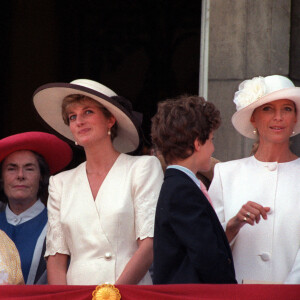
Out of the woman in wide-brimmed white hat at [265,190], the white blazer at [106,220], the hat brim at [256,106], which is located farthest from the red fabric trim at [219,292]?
the hat brim at [256,106]

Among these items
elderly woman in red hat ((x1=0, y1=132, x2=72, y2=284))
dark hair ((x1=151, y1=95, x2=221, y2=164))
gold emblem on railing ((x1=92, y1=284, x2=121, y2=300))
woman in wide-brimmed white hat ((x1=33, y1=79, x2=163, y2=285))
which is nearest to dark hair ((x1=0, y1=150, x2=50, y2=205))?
elderly woman in red hat ((x1=0, y1=132, x2=72, y2=284))

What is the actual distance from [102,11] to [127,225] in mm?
4184

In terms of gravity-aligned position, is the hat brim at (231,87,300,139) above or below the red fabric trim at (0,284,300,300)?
above

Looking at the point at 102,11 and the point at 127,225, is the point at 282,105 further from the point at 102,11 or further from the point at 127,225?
the point at 102,11

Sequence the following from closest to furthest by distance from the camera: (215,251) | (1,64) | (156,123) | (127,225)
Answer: (215,251) → (156,123) → (127,225) → (1,64)

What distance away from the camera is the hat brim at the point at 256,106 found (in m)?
4.68

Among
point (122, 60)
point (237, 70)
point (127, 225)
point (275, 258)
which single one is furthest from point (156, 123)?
point (122, 60)

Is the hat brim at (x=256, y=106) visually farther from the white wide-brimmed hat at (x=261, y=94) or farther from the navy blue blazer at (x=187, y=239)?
the navy blue blazer at (x=187, y=239)

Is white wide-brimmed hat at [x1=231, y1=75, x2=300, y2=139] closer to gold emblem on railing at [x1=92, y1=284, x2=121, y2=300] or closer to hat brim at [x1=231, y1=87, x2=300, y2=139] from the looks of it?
hat brim at [x1=231, y1=87, x2=300, y2=139]

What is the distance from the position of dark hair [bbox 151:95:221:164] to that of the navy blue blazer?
0.52ft

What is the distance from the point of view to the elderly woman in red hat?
5289 millimetres

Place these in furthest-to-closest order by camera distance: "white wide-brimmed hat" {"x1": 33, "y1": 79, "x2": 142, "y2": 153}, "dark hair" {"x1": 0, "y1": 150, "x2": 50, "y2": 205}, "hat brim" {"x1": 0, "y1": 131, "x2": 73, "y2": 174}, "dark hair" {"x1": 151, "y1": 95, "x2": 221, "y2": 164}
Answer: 1. "dark hair" {"x1": 0, "y1": 150, "x2": 50, "y2": 205}
2. "hat brim" {"x1": 0, "y1": 131, "x2": 73, "y2": 174}
3. "white wide-brimmed hat" {"x1": 33, "y1": 79, "x2": 142, "y2": 153}
4. "dark hair" {"x1": 151, "y1": 95, "x2": 221, "y2": 164}

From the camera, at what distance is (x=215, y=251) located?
3.90m

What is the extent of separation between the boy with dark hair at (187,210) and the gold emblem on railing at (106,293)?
196 mm
